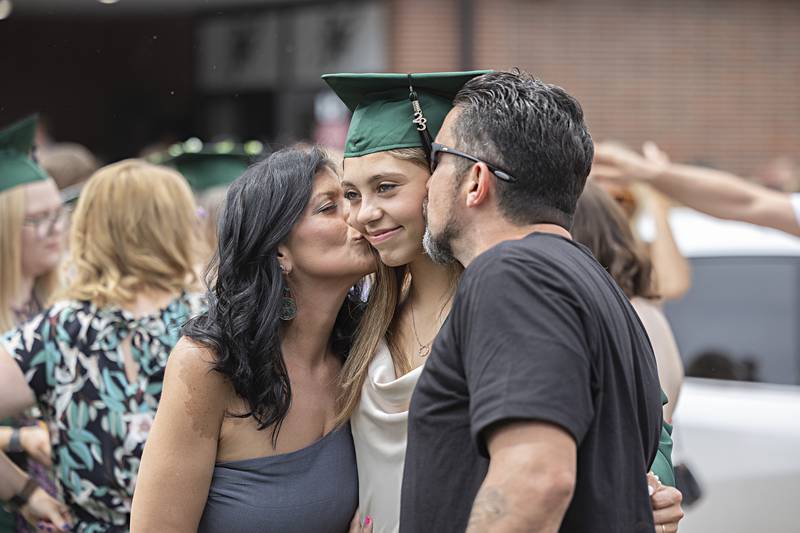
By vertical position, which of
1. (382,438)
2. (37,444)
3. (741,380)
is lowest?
(741,380)

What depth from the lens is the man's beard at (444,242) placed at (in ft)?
6.57

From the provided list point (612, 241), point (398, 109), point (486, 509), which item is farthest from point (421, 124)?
point (612, 241)

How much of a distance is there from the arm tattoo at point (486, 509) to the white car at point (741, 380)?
3.22m

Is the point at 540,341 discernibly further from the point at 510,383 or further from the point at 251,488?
the point at 251,488

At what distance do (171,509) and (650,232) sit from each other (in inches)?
129

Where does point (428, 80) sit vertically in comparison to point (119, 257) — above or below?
above

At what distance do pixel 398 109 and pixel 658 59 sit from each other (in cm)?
890

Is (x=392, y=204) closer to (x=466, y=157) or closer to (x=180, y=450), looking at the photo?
(x=466, y=157)

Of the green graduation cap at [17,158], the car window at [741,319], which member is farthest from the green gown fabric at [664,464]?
the car window at [741,319]

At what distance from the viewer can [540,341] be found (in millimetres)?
1728

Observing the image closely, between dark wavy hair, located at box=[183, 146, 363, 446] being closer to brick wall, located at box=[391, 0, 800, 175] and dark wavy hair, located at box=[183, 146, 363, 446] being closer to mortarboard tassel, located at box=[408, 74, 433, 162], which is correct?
mortarboard tassel, located at box=[408, 74, 433, 162]

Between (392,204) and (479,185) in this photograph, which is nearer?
(479,185)

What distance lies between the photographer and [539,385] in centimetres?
171

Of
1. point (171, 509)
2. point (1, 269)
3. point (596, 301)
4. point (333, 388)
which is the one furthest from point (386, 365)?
point (1, 269)
